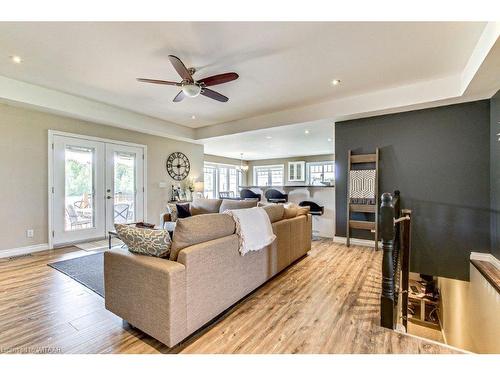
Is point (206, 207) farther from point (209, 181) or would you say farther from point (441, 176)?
point (209, 181)

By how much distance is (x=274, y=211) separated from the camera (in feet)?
9.85

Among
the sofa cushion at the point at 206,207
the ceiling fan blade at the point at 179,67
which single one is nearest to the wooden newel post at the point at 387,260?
the ceiling fan blade at the point at 179,67

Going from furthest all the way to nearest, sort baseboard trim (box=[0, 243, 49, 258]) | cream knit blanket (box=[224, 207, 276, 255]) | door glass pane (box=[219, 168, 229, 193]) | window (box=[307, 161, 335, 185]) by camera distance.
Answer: door glass pane (box=[219, 168, 229, 193])
window (box=[307, 161, 335, 185])
baseboard trim (box=[0, 243, 49, 258])
cream knit blanket (box=[224, 207, 276, 255])

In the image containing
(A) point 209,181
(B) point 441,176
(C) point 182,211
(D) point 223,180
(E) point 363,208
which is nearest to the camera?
(B) point 441,176

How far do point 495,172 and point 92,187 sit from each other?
646cm

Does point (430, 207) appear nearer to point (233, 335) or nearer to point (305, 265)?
point (305, 265)

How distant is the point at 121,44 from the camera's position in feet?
8.10

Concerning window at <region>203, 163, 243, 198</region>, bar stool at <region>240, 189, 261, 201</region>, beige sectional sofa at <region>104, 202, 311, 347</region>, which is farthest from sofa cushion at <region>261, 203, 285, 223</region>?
window at <region>203, 163, 243, 198</region>

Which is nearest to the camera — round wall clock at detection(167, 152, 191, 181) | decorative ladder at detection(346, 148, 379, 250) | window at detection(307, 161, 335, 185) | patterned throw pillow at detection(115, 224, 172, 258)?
patterned throw pillow at detection(115, 224, 172, 258)

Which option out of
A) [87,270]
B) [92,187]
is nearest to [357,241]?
[87,270]

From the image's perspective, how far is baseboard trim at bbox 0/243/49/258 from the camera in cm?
363

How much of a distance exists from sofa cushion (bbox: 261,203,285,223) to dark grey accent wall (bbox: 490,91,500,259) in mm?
2720

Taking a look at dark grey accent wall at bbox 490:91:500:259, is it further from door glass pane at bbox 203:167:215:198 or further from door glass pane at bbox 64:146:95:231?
door glass pane at bbox 203:167:215:198

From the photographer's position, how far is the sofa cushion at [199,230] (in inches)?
68.6
